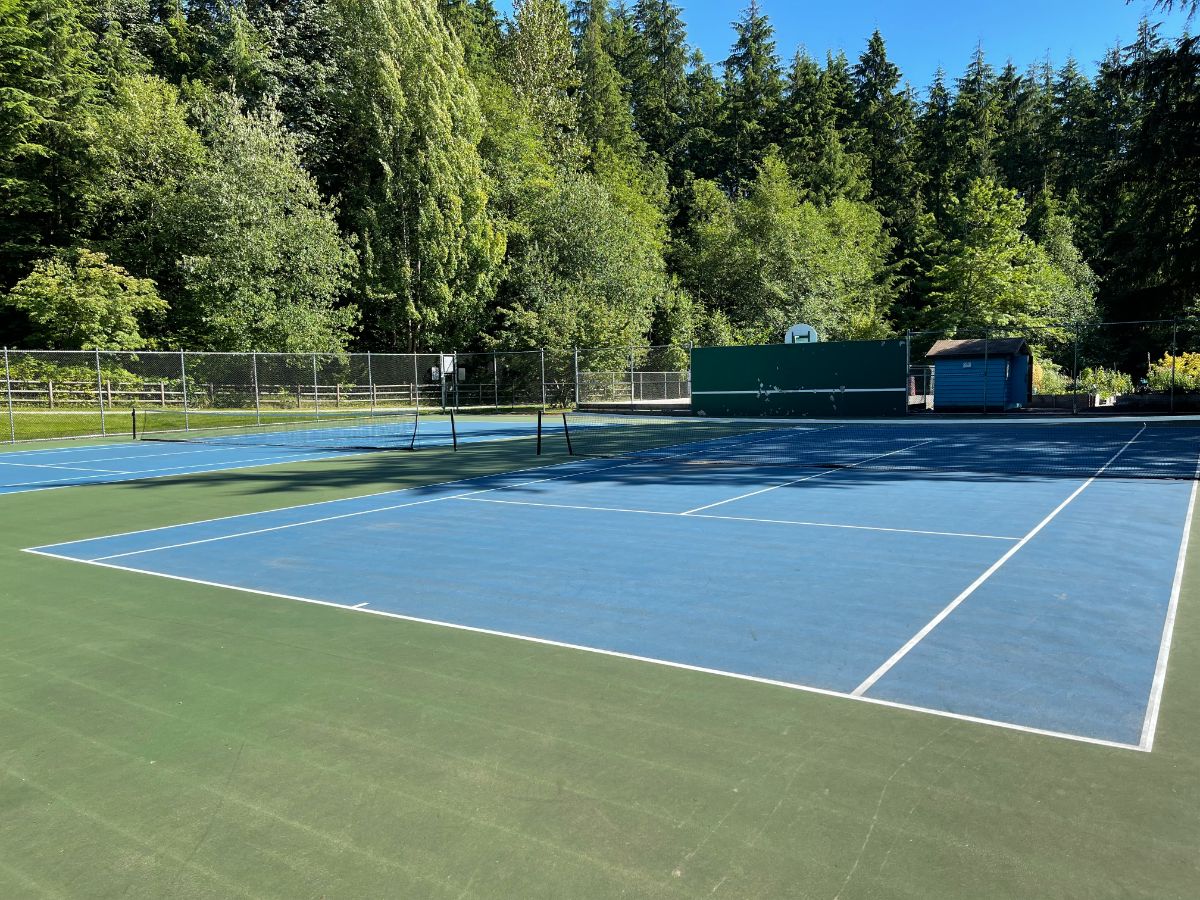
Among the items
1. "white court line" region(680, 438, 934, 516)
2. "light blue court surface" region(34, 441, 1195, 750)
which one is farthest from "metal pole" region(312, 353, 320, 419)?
"white court line" region(680, 438, 934, 516)

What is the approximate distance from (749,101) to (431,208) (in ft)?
129

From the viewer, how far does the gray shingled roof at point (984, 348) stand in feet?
91.5

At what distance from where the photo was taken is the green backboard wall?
27938mm

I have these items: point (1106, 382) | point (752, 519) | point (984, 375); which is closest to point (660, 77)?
point (1106, 382)

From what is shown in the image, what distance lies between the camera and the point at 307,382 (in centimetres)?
3275

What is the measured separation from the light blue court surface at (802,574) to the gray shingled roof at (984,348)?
1802cm

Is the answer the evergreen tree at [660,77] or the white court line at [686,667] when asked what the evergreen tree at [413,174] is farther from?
the white court line at [686,667]

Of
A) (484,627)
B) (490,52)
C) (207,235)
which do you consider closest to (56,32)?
(207,235)

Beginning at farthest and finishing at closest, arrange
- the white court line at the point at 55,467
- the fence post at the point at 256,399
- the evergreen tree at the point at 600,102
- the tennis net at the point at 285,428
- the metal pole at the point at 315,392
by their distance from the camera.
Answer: the evergreen tree at the point at 600,102
the metal pole at the point at 315,392
the fence post at the point at 256,399
the tennis net at the point at 285,428
the white court line at the point at 55,467

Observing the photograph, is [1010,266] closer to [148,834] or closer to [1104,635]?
[1104,635]

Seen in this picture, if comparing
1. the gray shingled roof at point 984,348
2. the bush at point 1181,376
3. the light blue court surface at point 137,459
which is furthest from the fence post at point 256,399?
the bush at point 1181,376

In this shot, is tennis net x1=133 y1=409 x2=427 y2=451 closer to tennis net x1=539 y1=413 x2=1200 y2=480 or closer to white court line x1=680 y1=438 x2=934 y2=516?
tennis net x1=539 y1=413 x2=1200 y2=480

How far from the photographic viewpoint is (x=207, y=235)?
1350 inches

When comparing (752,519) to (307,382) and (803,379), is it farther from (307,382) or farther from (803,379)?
(307,382)
